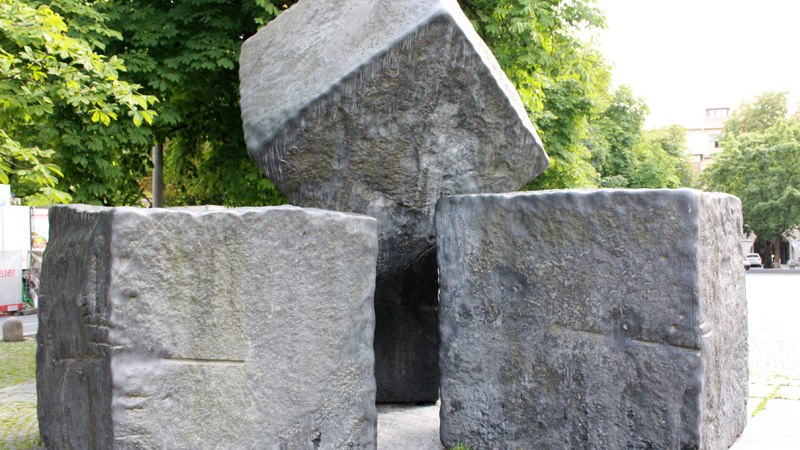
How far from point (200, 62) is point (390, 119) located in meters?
5.71

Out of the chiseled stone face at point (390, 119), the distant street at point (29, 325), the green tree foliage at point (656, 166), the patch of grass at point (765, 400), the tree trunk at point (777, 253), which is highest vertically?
the green tree foliage at point (656, 166)

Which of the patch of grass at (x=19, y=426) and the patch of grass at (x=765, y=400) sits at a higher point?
the patch of grass at (x=765, y=400)

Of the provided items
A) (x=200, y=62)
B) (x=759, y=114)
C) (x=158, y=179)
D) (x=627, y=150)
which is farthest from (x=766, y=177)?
(x=200, y=62)

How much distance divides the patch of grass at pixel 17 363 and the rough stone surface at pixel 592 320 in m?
5.49

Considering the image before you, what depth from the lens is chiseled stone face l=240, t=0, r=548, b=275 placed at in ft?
12.2

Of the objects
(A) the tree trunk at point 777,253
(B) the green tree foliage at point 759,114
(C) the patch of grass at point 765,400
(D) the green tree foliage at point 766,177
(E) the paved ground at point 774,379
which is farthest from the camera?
(B) the green tree foliage at point 759,114

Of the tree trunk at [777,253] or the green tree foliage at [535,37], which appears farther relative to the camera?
the tree trunk at [777,253]

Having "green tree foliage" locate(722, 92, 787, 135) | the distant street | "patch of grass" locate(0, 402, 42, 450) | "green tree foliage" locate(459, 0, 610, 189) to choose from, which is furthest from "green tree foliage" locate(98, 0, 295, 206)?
"green tree foliage" locate(722, 92, 787, 135)

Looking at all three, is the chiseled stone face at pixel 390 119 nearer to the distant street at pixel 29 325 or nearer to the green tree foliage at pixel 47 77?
the green tree foliage at pixel 47 77

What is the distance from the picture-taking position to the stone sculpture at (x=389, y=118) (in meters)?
3.71

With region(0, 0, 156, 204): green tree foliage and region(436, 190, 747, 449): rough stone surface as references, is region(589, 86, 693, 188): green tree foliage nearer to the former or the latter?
region(0, 0, 156, 204): green tree foliage

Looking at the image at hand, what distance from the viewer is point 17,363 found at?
8922 mm

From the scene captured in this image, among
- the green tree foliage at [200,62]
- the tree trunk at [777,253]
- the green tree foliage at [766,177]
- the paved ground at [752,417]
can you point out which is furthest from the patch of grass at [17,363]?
the tree trunk at [777,253]

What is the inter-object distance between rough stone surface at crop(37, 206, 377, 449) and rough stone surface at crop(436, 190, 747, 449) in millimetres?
566
